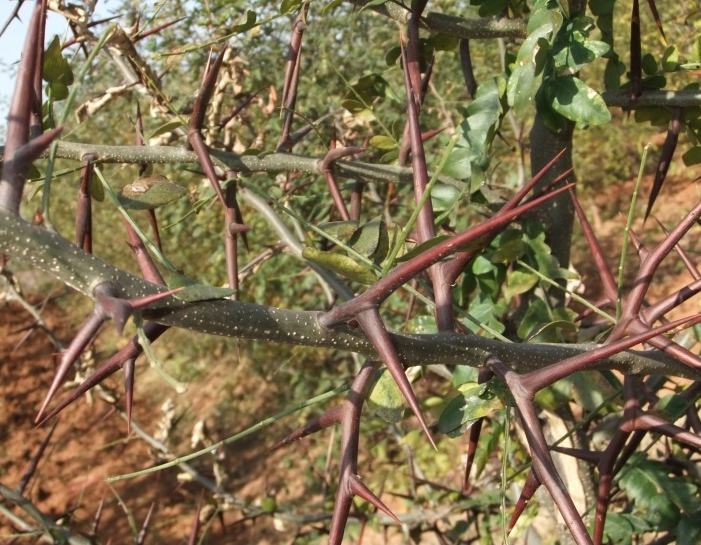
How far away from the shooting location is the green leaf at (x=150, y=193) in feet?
1.92

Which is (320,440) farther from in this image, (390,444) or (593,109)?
(593,109)

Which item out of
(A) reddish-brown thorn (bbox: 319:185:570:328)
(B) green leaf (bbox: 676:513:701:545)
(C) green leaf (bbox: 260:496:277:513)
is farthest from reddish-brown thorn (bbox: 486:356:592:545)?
(C) green leaf (bbox: 260:496:277:513)

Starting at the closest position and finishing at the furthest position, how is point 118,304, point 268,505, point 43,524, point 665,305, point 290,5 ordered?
point 118,304
point 665,305
point 290,5
point 43,524
point 268,505

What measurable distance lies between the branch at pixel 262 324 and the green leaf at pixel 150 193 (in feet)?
0.66

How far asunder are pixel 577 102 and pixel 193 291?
53 centimetres

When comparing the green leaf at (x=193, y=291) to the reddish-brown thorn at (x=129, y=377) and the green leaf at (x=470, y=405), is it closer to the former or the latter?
the reddish-brown thorn at (x=129, y=377)

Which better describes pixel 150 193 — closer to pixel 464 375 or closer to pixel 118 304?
pixel 118 304

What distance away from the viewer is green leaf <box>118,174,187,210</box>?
584mm

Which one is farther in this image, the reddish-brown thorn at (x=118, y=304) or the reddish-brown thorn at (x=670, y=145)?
the reddish-brown thorn at (x=670, y=145)

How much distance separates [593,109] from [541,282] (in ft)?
0.99

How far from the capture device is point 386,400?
52 cm

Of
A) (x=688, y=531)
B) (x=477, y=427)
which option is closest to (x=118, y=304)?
(x=477, y=427)

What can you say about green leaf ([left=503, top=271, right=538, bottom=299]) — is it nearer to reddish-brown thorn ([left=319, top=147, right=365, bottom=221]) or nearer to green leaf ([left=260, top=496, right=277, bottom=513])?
reddish-brown thorn ([left=319, top=147, right=365, bottom=221])

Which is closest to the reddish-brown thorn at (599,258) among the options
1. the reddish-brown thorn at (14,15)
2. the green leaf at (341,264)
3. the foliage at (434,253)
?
the foliage at (434,253)
